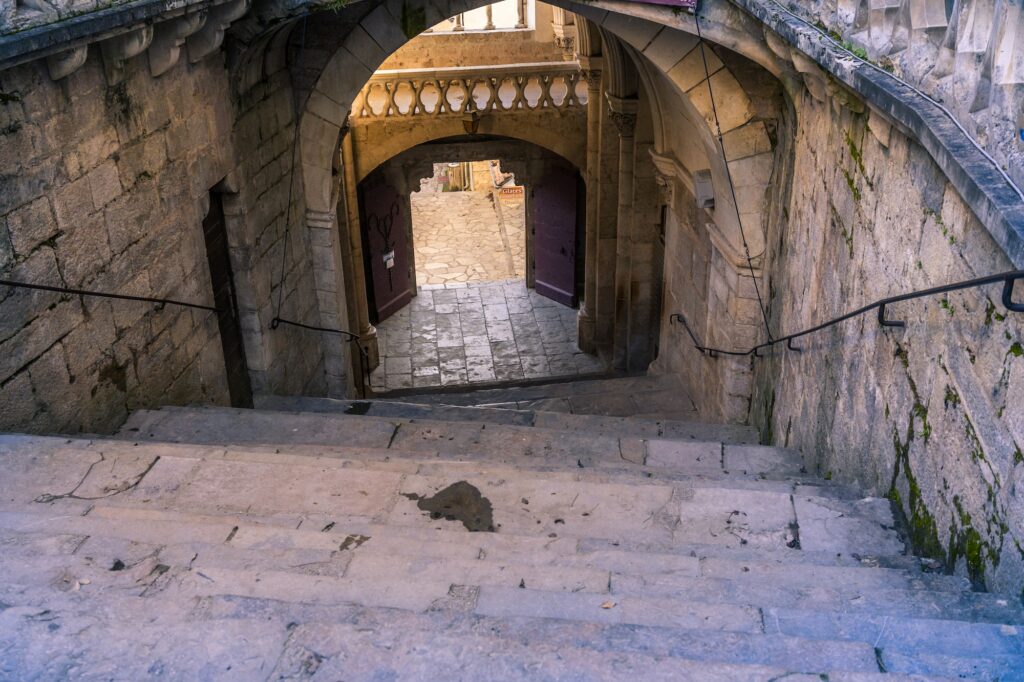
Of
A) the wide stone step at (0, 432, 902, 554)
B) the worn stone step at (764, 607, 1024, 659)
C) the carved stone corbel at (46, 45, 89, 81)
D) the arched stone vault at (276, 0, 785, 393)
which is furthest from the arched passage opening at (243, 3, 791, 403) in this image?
the worn stone step at (764, 607, 1024, 659)

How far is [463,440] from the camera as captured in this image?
522 cm

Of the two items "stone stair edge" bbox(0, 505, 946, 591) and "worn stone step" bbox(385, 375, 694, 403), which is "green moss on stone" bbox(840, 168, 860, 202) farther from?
"worn stone step" bbox(385, 375, 694, 403)

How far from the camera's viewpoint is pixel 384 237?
42.3ft

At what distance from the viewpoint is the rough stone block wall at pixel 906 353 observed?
2.65m

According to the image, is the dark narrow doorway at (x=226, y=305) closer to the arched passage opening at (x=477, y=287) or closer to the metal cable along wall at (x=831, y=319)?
the metal cable along wall at (x=831, y=319)

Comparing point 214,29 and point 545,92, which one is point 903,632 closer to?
point 214,29

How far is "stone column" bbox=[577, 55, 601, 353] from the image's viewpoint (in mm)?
10547

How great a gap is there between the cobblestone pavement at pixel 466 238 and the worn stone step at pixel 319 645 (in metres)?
12.3

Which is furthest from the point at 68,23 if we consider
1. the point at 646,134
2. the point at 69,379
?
the point at 646,134

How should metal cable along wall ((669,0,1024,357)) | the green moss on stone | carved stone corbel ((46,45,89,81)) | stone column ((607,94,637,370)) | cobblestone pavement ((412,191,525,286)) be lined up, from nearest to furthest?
metal cable along wall ((669,0,1024,357)) → carved stone corbel ((46,45,89,81)) → the green moss on stone → stone column ((607,94,637,370)) → cobblestone pavement ((412,191,525,286))

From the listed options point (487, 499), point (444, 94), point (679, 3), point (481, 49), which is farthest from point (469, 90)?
point (487, 499)

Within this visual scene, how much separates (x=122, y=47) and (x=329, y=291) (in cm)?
370

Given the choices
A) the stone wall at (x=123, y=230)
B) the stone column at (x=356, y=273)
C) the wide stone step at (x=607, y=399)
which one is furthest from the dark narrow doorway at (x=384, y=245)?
the stone wall at (x=123, y=230)

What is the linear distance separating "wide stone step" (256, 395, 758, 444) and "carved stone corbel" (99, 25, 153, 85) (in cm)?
268
